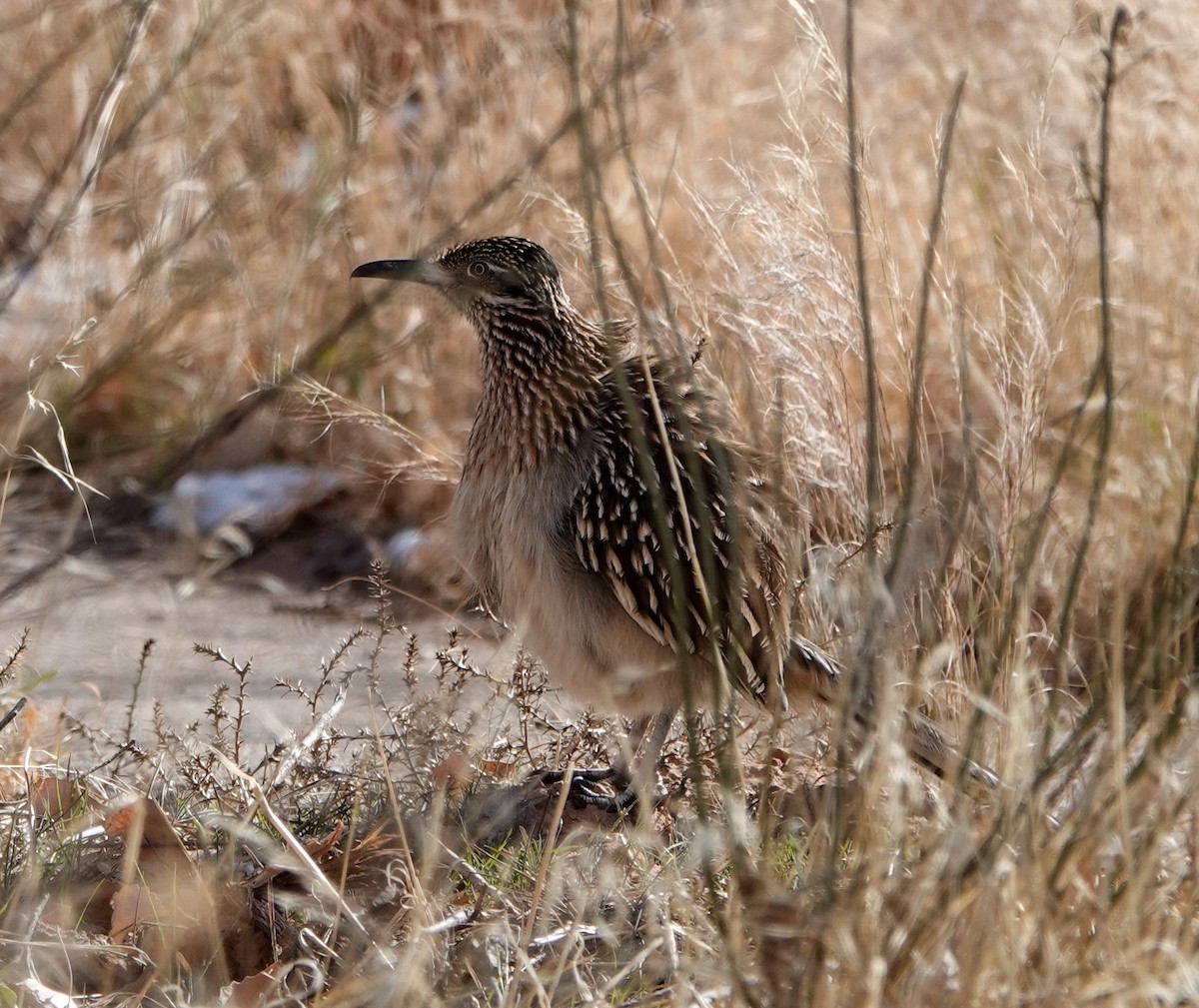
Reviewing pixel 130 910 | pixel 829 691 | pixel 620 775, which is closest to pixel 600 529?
pixel 829 691

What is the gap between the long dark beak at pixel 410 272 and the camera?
3949 mm

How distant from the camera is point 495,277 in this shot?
4062 millimetres

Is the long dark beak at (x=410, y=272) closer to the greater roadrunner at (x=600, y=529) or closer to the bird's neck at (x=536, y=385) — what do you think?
Result: the greater roadrunner at (x=600, y=529)

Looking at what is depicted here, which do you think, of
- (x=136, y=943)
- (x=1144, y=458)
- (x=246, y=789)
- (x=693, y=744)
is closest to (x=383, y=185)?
(x=1144, y=458)

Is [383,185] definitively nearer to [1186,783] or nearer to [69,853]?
[69,853]

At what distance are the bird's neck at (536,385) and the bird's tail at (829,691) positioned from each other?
757 mm

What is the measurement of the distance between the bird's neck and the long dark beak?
0.17 m

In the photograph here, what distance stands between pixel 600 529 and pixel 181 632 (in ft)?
5.43

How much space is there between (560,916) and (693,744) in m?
0.92

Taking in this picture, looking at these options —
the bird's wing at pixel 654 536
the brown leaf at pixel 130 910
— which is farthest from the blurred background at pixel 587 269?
the brown leaf at pixel 130 910

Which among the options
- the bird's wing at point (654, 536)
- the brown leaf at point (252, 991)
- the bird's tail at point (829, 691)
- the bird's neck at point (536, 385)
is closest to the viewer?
the brown leaf at point (252, 991)

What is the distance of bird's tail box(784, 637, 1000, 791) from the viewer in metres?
3.26

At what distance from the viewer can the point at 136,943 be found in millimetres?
2953

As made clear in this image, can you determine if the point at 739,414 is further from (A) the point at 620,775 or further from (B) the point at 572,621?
(A) the point at 620,775
